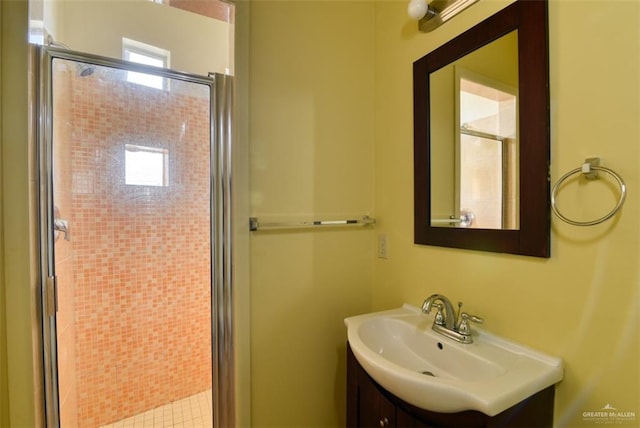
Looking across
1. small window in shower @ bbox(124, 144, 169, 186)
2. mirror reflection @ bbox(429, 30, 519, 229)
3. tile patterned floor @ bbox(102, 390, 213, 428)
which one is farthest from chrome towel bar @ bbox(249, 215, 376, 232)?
tile patterned floor @ bbox(102, 390, 213, 428)

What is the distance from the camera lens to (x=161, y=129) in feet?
4.33

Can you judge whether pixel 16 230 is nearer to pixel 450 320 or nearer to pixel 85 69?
pixel 85 69

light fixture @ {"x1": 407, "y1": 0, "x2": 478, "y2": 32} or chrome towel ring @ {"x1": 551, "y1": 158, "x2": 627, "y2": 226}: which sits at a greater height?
light fixture @ {"x1": 407, "y1": 0, "x2": 478, "y2": 32}

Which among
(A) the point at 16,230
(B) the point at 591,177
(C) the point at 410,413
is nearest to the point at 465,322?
(C) the point at 410,413

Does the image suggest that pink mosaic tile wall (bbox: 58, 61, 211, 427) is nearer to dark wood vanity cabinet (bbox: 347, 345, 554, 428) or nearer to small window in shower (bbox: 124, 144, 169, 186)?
small window in shower (bbox: 124, 144, 169, 186)

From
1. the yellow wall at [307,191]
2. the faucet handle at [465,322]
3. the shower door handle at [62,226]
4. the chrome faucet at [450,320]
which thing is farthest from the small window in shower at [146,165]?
the faucet handle at [465,322]

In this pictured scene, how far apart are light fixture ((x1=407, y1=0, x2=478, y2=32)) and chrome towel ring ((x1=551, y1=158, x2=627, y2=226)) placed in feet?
2.41

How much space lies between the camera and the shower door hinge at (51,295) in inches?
39.9

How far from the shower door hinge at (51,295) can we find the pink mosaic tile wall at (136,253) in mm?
185

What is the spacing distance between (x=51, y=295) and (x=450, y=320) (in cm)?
147

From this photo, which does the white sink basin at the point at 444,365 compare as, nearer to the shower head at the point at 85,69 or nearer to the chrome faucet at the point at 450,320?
the chrome faucet at the point at 450,320

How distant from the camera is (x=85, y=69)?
117 centimetres

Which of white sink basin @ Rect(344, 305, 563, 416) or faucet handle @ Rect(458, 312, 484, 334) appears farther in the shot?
faucet handle @ Rect(458, 312, 484, 334)

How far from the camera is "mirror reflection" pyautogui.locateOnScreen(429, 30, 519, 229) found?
940mm
